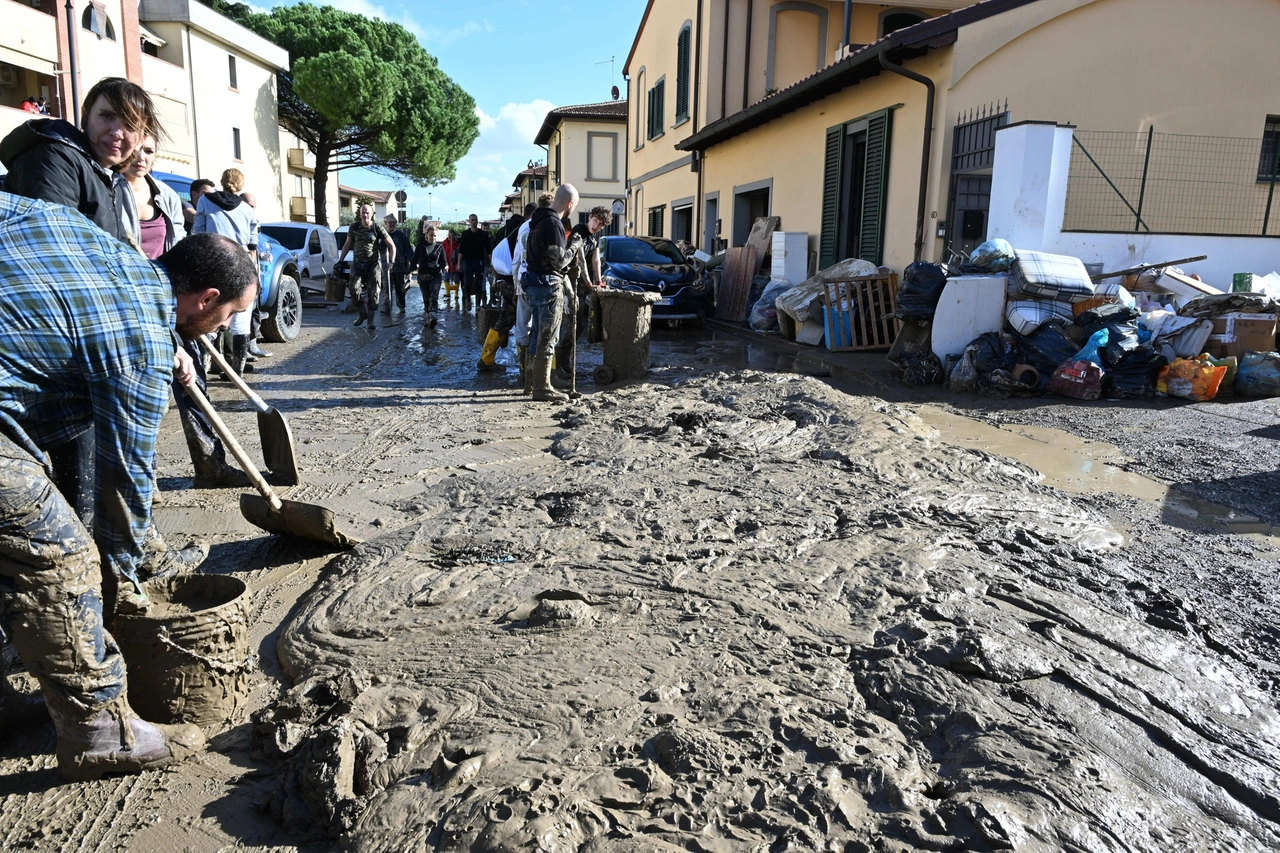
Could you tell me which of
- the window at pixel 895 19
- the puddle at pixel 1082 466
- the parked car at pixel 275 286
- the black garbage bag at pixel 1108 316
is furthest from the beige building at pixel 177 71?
the black garbage bag at pixel 1108 316

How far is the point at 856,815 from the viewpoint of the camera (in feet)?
6.88

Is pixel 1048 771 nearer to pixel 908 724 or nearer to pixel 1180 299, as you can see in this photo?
pixel 908 724

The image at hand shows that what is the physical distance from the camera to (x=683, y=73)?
20.8 metres

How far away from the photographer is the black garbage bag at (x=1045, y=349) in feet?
26.0

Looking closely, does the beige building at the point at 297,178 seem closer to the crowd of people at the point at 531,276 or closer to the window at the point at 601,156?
the window at the point at 601,156

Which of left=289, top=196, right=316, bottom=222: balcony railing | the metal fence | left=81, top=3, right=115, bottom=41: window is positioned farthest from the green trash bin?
left=289, top=196, right=316, bottom=222: balcony railing

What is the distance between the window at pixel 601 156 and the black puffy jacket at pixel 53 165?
35.6 meters

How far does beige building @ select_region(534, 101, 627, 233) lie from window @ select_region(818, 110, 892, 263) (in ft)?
78.3

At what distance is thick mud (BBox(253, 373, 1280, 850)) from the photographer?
2105 millimetres

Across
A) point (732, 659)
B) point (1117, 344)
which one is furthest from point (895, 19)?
point (732, 659)

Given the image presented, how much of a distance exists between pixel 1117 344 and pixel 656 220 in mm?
18800

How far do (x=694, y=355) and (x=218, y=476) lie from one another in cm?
703

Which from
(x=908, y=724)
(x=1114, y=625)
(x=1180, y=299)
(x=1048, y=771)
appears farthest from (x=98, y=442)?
(x=1180, y=299)

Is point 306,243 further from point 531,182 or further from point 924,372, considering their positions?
point 531,182
